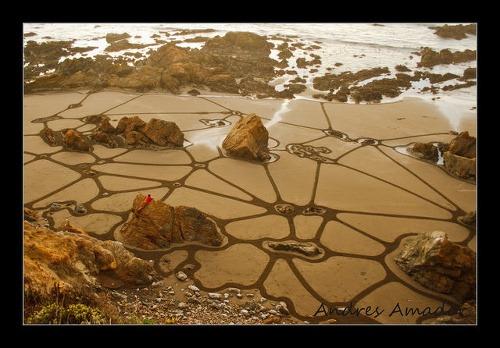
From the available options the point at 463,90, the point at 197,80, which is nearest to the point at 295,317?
the point at 197,80

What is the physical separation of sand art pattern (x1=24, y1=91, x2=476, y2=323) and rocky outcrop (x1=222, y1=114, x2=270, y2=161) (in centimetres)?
27

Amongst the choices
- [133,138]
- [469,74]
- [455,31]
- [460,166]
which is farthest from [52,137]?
[455,31]

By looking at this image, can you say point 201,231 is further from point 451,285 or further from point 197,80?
point 197,80

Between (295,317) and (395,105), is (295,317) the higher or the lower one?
the lower one

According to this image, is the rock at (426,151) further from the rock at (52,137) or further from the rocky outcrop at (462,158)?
the rock at (52,137)

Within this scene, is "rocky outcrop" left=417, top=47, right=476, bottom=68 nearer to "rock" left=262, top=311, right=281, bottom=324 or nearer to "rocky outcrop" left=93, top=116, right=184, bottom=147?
"rocky outcrop" left=93, top=116, right=184, bottom=147

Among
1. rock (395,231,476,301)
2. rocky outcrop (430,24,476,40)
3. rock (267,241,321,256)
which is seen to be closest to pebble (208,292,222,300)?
rock (267,241,321,256)

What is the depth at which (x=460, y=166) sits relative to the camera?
966cm

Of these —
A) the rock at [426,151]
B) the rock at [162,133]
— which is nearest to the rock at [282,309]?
the rock at [162,133]

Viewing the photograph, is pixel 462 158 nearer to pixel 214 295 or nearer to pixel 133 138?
pixel 214 295

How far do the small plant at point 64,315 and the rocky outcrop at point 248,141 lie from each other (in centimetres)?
635

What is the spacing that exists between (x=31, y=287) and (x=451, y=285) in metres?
5.13

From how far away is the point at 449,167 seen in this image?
991 centimetres

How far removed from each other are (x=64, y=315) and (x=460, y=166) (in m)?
8.79
